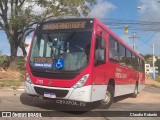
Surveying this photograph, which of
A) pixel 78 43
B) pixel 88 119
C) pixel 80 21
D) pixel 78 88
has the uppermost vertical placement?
pixel 80 21

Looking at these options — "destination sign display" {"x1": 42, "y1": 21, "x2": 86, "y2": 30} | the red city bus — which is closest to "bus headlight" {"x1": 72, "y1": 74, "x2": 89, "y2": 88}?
the red city bus

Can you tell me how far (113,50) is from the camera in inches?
532

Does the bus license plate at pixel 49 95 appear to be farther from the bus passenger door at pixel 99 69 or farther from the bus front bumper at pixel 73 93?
the bus passenger door at pixel 99 69

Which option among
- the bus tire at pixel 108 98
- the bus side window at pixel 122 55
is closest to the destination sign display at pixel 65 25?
the bus tire at pixel 108 98

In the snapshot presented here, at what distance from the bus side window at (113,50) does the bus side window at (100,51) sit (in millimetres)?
937

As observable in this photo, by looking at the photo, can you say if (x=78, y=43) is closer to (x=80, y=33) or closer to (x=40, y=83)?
(x=80, y=33)

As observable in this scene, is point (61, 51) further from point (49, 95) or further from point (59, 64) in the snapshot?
point (49, 95)

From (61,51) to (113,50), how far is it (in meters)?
2.90

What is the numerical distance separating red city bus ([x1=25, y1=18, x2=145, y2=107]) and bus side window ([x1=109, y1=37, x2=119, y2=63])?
1.18 ft

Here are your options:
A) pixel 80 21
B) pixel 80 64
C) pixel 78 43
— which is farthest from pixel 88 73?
pixel 80 21

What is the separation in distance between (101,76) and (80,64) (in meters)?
1.22

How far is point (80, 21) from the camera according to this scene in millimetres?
11641

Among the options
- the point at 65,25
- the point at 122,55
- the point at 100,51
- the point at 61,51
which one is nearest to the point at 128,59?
the point at 122,55

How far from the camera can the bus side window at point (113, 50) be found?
516 inches
